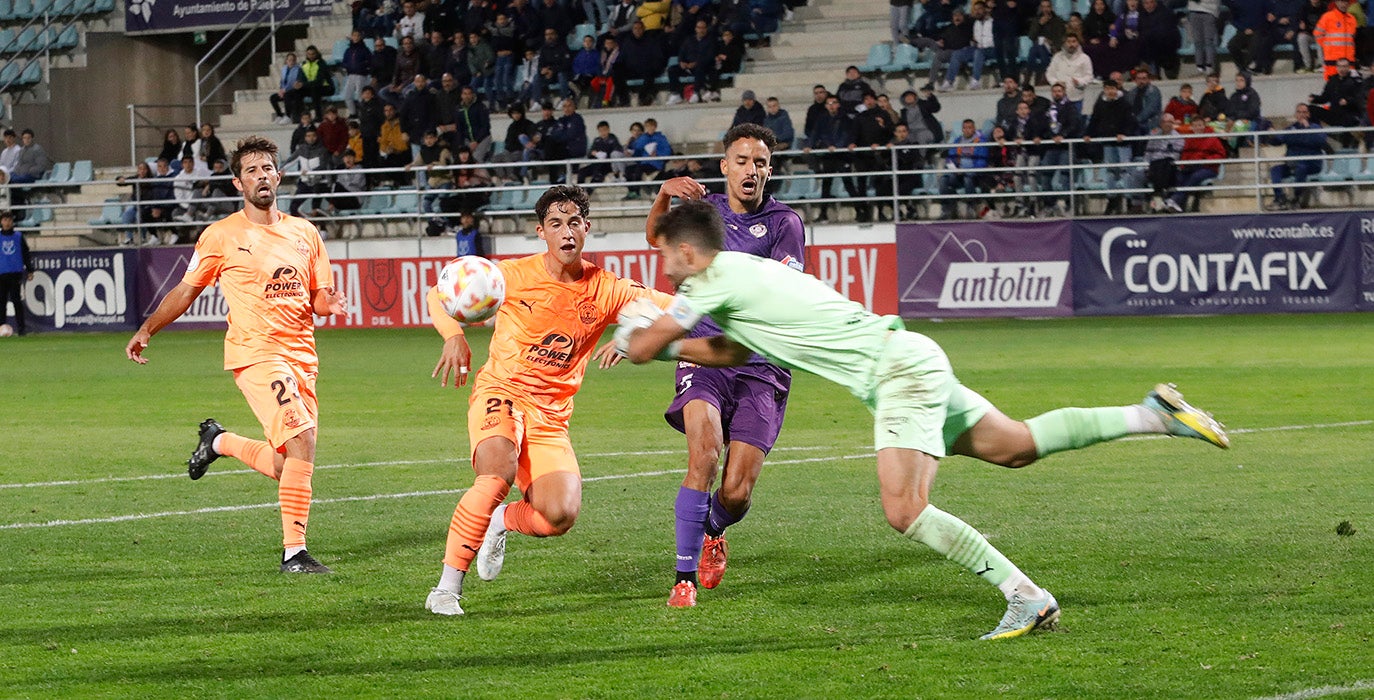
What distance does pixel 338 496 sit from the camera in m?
10.7

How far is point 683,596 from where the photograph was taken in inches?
275

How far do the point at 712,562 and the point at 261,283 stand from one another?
2839mm

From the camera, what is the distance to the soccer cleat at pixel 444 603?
688 centimetres

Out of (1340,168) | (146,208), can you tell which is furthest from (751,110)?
(146,208)

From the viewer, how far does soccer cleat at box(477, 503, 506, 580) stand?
732 cm

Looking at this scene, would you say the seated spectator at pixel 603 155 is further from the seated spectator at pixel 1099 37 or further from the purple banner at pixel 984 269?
the seated spectator at pixel 1099 37

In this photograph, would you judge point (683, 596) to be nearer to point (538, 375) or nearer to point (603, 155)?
point (538, 375)

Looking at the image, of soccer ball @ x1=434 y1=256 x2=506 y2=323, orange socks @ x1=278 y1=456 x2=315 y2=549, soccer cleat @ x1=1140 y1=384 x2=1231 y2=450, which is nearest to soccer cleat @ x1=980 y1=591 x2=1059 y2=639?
soccer cleat @ x1=1140 y1=384 x2=1231 y2=450

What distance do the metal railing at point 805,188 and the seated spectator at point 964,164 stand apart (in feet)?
0.27

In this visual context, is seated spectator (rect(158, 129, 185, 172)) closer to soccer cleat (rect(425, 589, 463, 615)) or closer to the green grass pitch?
the green grass pitch

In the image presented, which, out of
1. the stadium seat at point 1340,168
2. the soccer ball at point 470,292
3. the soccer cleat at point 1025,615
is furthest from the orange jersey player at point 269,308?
the stadium seat at point 1340,168

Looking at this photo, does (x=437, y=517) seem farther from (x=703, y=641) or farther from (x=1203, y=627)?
(x=1203, y=627)

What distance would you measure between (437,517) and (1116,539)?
384 cm

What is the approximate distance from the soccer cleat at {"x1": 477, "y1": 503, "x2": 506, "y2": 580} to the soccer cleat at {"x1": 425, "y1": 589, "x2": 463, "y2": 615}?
1.32 feet
